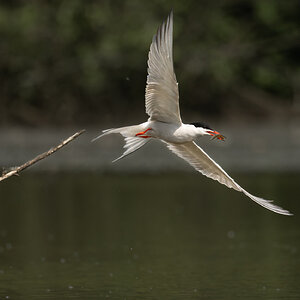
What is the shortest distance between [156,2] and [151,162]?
653 cm

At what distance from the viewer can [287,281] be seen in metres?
7.32

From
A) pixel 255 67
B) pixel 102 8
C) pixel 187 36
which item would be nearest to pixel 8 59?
pixel 102 8

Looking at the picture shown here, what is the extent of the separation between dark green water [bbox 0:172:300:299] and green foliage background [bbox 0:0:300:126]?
719 centimetres

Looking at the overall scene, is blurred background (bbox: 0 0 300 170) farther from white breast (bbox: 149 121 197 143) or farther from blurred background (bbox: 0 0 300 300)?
white breast (bbox: 149 121 197 143)

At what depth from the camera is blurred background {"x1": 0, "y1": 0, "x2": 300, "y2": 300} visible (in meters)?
7.80

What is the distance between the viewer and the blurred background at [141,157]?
7.80 meters

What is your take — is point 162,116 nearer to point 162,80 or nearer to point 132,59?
point 162,80

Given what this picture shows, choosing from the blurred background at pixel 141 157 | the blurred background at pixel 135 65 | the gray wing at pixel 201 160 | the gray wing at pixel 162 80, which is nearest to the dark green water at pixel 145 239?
the blurred background at pixel 141 157

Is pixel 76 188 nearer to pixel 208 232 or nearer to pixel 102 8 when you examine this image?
pixel 208 232

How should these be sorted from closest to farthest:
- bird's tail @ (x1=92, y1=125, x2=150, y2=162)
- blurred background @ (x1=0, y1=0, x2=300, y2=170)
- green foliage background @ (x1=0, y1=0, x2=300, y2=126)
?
bird's tail @ (x1=92, y1=125, x2=150, y2=162)
blurred background @ (x1=0, y1=0, x2=300, y2=170)
green foliage background @ (x1=0, y1=0, x2=300, y2=126)

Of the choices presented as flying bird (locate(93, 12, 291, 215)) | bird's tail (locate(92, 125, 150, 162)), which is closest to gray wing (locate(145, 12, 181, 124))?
flying bird (locate(93, 12, 291, 215))

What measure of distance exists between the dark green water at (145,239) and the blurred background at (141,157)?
0.02 m

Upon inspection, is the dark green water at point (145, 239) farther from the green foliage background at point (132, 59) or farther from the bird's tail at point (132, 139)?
the green foliage background at point (132, 59)

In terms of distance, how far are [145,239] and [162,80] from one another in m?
3.16
